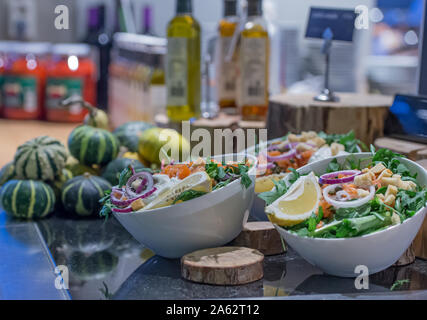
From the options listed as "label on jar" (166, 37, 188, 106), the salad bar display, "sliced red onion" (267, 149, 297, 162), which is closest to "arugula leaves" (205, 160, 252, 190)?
the salad bar display

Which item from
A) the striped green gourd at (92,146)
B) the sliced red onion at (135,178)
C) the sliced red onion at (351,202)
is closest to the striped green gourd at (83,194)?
the striped green gourd at (92,146)

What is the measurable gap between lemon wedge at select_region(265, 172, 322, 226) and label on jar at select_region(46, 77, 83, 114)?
2.27m

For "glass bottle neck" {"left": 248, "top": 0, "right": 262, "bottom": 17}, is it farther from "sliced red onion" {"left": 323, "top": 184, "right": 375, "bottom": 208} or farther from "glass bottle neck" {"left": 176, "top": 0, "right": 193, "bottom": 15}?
"sliced red onion" {"left": 323, "top": 184, "right": 375, "bottom": 208}

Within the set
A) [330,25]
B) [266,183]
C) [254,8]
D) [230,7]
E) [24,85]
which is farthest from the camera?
[24,85]

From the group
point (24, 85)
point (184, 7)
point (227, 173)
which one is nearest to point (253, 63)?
point (184, 7)

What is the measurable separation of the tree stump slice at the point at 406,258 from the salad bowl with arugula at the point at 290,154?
0.29 m

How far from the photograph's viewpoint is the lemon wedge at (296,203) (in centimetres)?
121

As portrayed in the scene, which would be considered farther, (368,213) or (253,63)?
(253,63)

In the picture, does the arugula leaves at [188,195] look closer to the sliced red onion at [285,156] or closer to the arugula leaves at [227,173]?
the arugula leaves at [227,173]

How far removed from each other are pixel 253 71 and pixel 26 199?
906 mm

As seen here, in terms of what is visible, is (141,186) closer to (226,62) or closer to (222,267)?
(222,267)

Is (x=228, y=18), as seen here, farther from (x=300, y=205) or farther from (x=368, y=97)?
(x=300, y=205)

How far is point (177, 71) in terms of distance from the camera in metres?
2.22

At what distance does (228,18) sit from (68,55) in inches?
53.0
